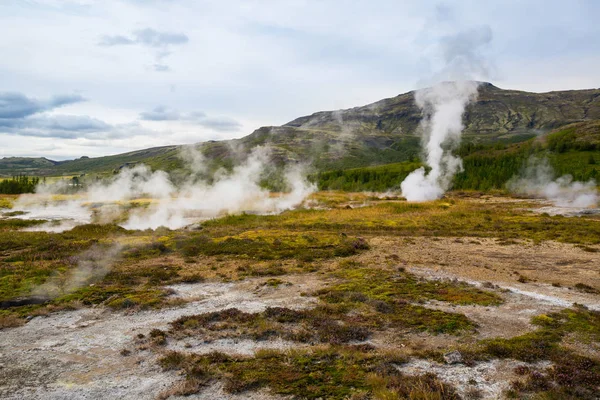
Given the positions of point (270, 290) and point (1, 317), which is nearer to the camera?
point (1, 317)

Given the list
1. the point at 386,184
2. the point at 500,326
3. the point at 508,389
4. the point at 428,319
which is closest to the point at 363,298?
the point at 428,319

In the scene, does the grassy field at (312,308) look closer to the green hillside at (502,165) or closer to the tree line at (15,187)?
the green hillside at (502,165)

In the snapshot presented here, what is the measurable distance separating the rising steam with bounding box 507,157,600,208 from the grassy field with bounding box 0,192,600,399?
46892 mm

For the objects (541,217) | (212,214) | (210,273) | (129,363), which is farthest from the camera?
(212,214)

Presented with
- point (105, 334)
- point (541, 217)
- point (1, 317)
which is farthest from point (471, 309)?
point (541, 217)

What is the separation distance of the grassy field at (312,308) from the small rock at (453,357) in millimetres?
397

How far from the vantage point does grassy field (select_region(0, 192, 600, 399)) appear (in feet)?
41.1

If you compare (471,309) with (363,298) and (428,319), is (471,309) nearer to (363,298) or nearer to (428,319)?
(428,319)

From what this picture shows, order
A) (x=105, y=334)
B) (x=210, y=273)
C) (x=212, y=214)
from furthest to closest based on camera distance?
(x=212, y=214), (x=210, y=273), (x=105, y=334)

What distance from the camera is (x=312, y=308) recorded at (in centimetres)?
2050

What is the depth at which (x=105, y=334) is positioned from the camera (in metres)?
17.4

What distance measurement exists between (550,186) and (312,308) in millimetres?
118713

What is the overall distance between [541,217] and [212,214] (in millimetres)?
57870

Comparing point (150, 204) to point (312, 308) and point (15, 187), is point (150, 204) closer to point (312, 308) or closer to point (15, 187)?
point (312, 308)
